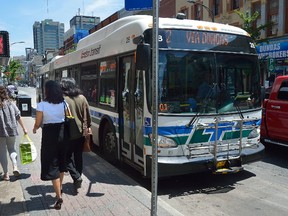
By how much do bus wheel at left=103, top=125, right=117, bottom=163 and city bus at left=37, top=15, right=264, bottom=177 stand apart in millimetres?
233

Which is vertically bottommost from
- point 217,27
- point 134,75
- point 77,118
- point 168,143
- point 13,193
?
point 13,193

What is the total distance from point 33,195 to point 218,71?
3702mm

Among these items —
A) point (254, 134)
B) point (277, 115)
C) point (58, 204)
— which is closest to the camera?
point (58, 204)

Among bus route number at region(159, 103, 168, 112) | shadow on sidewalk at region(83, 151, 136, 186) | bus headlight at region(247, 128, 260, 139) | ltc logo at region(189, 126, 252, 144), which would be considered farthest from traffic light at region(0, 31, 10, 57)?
bus headlight at region(247, 128, 260, 139)

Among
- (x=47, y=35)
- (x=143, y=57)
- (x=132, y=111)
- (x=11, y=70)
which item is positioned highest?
(x=47, y=35)

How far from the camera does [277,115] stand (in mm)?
8562

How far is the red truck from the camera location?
27.6ft

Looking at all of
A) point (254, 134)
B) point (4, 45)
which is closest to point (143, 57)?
point (254, 134)

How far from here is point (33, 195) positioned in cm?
520

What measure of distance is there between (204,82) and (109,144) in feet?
9.53

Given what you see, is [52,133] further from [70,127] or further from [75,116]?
[75,116]

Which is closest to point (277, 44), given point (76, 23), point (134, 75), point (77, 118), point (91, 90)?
point (91, 90)

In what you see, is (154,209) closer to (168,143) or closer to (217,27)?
(168,143)

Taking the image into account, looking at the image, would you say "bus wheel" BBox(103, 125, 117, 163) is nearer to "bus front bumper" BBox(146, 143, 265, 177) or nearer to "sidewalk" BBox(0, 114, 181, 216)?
"sidewalk" BBox(0, 114, 181, 216)
